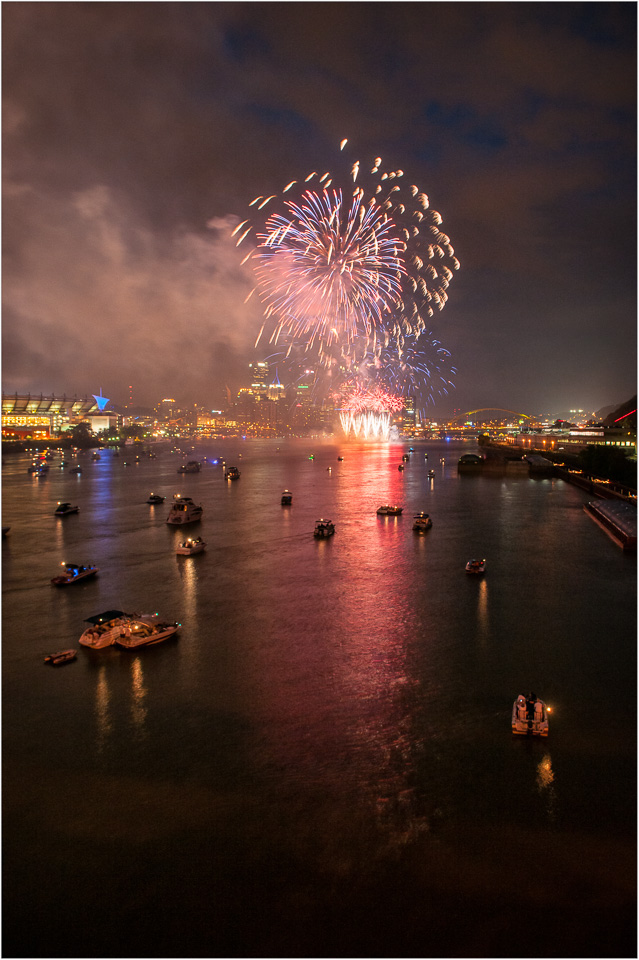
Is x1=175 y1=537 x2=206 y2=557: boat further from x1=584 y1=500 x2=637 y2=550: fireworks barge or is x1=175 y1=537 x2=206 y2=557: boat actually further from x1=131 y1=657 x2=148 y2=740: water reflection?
x1=584 y1=500 x2=637 y2=550: fireworks barge

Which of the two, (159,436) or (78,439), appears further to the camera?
(159,436)

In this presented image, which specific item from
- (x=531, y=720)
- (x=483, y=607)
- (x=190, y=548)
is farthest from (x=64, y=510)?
(x=531, y=720)

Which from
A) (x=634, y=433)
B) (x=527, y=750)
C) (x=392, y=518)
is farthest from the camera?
(x=634, y=433)

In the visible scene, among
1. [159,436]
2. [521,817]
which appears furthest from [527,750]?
[159,436]

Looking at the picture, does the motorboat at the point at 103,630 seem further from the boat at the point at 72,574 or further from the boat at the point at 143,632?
the boat at the point at 72,574

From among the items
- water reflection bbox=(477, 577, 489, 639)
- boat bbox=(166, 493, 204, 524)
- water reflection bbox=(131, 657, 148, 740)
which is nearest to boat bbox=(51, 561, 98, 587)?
water reflection bbox=(131, 657, 148, 740)

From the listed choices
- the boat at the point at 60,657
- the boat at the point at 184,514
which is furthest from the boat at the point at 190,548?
the boat at the point at 60,657

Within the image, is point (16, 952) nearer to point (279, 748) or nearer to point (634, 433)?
point (279, 748)
